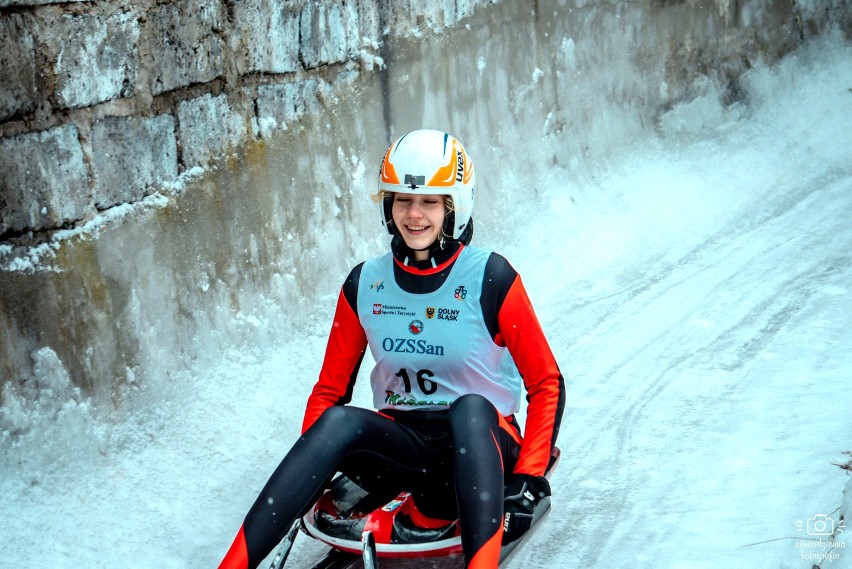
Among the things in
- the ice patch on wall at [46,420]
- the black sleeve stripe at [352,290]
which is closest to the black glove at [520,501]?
the black sleeve stripe at [352,290]

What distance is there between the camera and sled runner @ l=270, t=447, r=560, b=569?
2912mm

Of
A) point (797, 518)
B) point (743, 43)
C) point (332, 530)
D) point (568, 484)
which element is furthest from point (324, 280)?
point (743, 43)

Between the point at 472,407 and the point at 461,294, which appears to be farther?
the point at 461,294

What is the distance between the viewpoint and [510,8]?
6.27 meters

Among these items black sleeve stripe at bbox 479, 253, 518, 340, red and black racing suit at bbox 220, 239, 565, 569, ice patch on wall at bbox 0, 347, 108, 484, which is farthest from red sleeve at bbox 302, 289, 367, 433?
ice patch on wall at bbox 0, 347, 108, 484

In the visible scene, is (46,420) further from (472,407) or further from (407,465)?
(472,407)

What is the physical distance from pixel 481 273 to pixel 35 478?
1798 mm

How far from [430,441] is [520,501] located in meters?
0.34

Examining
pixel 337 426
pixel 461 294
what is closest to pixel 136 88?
pixel 461 294

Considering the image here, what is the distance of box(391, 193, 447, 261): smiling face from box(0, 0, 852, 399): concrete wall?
137 centimetres

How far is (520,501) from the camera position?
285cm

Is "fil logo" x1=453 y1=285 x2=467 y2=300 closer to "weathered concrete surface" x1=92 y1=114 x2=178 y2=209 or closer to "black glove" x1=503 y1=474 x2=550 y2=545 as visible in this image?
"black glove" x1=503 y1=474 x2=550 y2=545

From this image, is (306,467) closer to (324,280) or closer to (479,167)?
(324,280)

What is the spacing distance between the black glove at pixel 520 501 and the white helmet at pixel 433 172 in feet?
2.54
